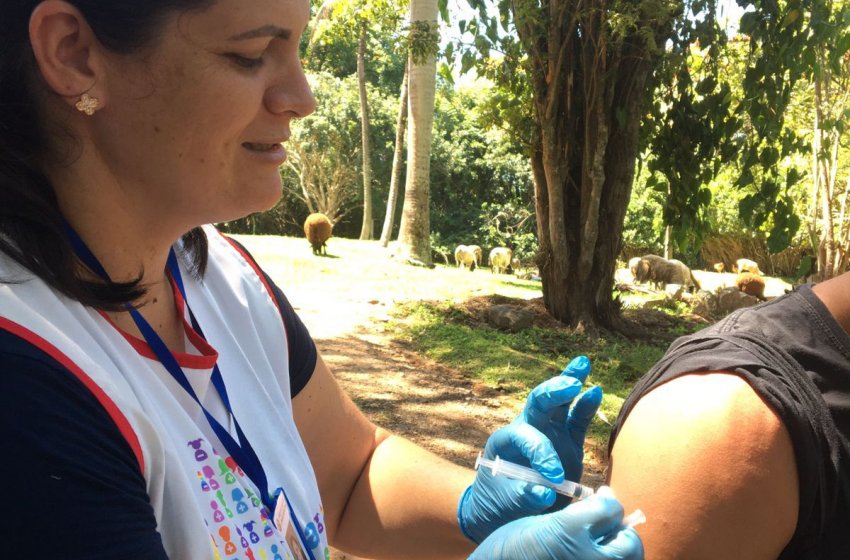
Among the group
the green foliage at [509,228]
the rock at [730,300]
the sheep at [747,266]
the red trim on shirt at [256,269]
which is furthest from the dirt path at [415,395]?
the green foliage at [509,228]

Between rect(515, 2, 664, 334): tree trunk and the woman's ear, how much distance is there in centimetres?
597

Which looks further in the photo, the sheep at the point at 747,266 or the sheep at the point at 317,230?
the sheep at the point at 747,266

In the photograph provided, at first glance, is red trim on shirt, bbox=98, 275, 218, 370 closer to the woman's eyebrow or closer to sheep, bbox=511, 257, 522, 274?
the woman's eyebrow

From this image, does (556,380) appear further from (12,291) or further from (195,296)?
(12,291)

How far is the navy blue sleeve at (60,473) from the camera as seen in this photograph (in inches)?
29.6

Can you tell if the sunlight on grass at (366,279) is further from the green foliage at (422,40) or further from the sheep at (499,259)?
the sheep at (499,259)

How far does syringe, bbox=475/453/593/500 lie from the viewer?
140cm

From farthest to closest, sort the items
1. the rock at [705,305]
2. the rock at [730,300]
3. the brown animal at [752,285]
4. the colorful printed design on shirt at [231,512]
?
the brown animal at [752,285]
the rock at [730,300]
the rock at [705,305]
the colorful printed design on shirt at [231,512]

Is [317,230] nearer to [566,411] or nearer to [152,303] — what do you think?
[566,411]

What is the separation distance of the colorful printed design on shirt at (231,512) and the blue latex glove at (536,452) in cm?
47

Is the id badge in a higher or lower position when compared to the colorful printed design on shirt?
lower

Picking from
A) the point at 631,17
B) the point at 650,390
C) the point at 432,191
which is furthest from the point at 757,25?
the point at 432,191

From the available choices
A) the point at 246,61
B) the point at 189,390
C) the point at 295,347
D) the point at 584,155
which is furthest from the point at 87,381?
the point at 584,155

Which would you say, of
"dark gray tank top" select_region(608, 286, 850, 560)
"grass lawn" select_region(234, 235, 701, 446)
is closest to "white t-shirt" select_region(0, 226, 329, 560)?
"dark gray tank top" select_region(608, 286, 850, 560)
